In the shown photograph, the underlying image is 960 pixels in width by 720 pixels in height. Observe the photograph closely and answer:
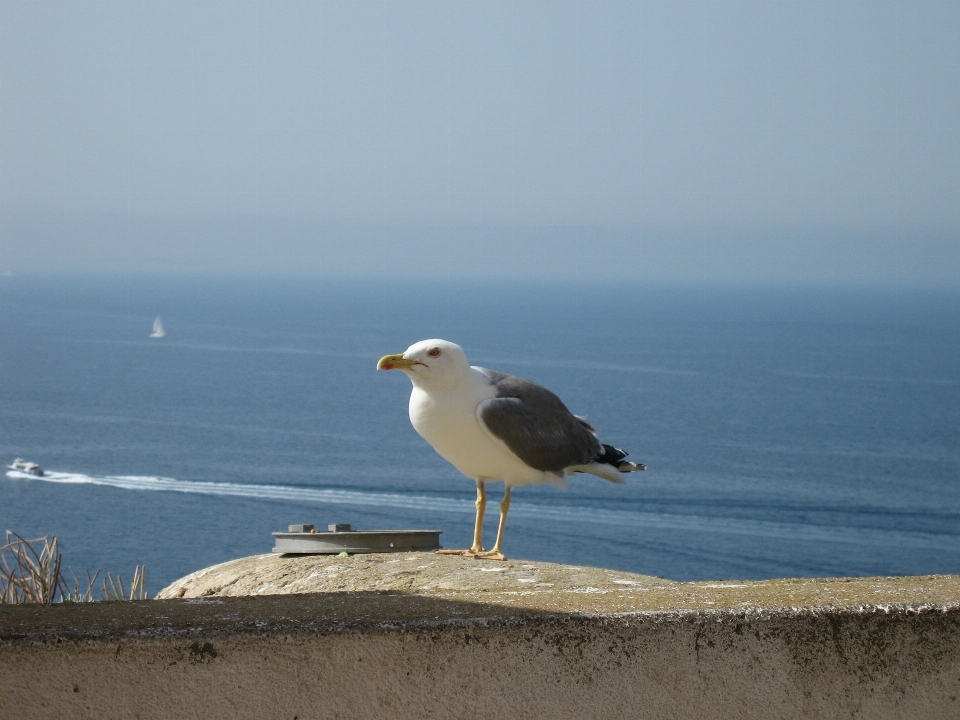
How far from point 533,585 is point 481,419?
2461mm

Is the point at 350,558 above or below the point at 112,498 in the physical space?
above

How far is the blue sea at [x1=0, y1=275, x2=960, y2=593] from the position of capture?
6012 centimetres

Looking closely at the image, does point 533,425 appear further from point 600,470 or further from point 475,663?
point 475,663

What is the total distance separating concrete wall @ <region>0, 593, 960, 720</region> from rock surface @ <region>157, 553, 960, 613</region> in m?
0.09

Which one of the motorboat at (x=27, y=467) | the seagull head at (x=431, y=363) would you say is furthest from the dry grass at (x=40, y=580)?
the motorboat at (x=27, y=467)

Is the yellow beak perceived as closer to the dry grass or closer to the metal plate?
the metal plate

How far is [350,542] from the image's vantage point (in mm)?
5969

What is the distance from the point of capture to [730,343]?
145 meters

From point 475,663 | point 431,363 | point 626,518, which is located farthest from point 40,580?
point 626,518

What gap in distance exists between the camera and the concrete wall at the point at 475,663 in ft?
8.29

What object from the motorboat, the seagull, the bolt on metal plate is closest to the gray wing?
the seagull

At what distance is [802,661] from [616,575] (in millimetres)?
1929

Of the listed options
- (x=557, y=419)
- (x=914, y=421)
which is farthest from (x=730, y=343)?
(x=557, y=419)

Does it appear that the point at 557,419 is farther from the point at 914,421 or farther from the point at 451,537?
the point at 914,421
